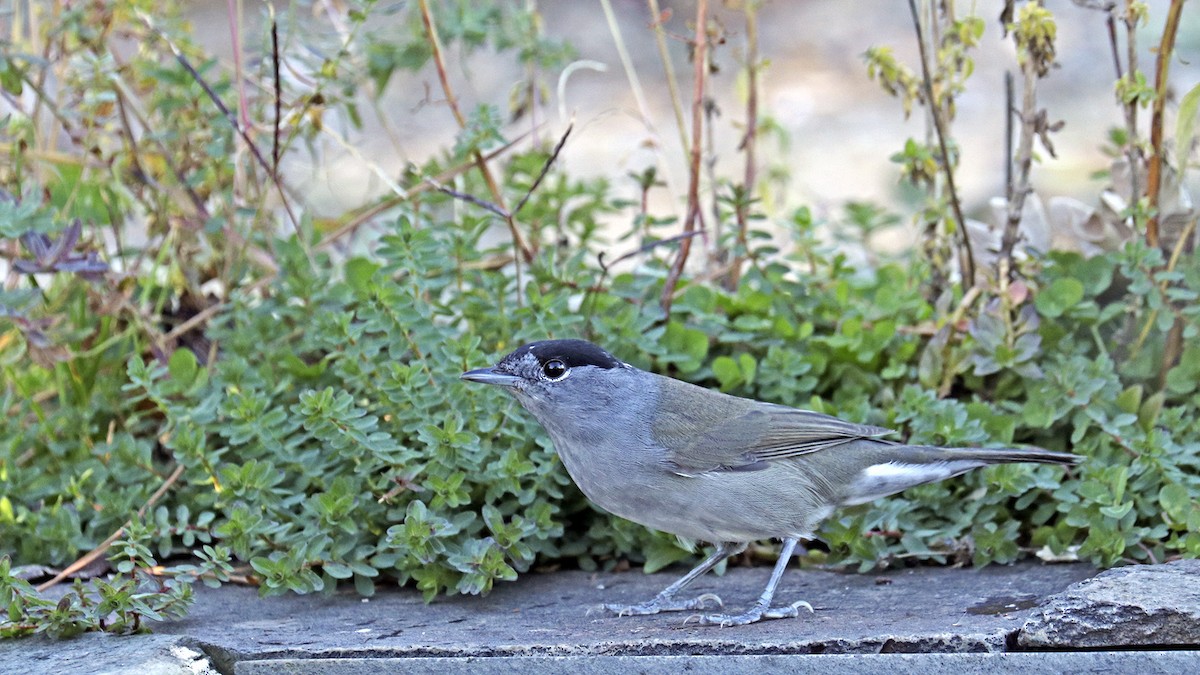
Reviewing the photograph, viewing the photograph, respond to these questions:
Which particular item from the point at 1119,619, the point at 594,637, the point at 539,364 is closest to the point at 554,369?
the point at 539,364

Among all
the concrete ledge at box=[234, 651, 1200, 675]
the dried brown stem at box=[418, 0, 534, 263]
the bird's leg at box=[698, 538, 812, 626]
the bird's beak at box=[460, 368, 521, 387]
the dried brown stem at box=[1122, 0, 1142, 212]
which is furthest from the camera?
the dried brown stem at box=[418, 0, 534, 263]

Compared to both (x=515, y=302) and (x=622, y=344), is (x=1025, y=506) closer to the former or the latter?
(x=622, y=344)

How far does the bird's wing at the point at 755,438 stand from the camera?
3.46 m

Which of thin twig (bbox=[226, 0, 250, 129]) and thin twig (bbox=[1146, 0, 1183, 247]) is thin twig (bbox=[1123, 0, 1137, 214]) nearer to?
thin twig (bbox=[1146, 0, 1183, 247])

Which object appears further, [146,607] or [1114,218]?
[1114,218]

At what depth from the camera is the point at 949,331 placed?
13.5 ft

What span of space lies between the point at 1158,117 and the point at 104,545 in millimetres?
A: 3632

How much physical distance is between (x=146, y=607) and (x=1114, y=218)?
11.6 feet

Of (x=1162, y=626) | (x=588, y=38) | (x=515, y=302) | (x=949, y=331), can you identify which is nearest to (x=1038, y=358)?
(x=949, y=331)

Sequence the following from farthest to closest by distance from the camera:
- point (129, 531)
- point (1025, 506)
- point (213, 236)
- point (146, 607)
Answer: point (213, 236) → point (1025, 506) → point (129, 531) → point (146, 607)

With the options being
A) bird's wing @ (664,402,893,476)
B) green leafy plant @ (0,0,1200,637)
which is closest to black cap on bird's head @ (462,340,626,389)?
green leafy plant @ (0,0,1200,637)

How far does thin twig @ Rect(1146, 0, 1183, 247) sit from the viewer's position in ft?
12.7

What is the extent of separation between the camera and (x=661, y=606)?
338 centimetres

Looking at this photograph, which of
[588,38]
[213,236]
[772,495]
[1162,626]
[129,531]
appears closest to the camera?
[1162,626]
